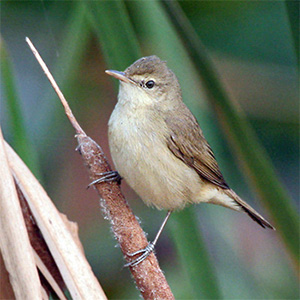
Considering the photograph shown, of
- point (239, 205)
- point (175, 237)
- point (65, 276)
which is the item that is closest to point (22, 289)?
point (65, 276)

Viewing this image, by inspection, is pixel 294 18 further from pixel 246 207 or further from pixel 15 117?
pixel 246 207

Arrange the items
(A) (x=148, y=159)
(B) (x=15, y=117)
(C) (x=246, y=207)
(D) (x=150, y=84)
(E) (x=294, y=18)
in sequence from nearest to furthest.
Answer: (E) (x=294, y=18) → (B) (x=15, y=117) → (A) (x=148, y=159) → (D) (x=150, y=84) → (C) (x=246, y=207)

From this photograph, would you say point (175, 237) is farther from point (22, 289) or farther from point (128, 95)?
point (128, 95)

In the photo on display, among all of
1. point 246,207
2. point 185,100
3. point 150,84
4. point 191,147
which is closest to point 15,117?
point 185,100

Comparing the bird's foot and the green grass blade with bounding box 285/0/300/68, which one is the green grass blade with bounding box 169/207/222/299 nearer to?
the bird's foot

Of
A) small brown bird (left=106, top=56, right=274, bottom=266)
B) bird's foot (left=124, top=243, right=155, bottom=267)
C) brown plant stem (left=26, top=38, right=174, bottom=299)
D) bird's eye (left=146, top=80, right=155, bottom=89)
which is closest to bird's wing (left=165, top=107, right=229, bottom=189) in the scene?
small brown bird (left=106, top=56, right=274, bottom=266)
